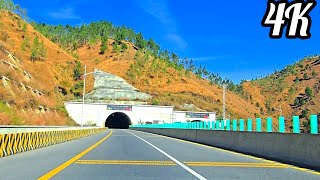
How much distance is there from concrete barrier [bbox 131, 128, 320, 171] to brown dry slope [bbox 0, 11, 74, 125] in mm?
29692

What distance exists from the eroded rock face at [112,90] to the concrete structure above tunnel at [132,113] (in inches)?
743

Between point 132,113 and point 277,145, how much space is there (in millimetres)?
102183

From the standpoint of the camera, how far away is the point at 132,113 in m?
119

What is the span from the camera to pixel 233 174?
11.9 m

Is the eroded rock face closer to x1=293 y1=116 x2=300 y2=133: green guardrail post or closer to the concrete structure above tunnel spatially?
the concrete structure above tunnel

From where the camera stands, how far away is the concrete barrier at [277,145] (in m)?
14.1

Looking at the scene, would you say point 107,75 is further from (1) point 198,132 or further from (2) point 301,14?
(2) point 301,14

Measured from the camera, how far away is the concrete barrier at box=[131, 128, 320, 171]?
14.1m

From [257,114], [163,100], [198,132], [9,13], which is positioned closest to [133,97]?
[163,100]

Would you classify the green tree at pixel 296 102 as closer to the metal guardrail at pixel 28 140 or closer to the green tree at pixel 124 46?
the green tree at pixel 124 46

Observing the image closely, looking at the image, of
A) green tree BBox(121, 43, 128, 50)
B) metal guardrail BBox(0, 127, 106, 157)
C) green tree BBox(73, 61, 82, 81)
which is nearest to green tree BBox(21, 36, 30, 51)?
green tree BBox(73, 61, 82, 81)

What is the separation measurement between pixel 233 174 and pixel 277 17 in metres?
8.31

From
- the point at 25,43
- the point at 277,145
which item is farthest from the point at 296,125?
the point at 25,43

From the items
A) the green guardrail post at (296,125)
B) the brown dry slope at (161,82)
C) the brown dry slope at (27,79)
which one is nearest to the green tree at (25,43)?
the brown dry slope at (27,79)
